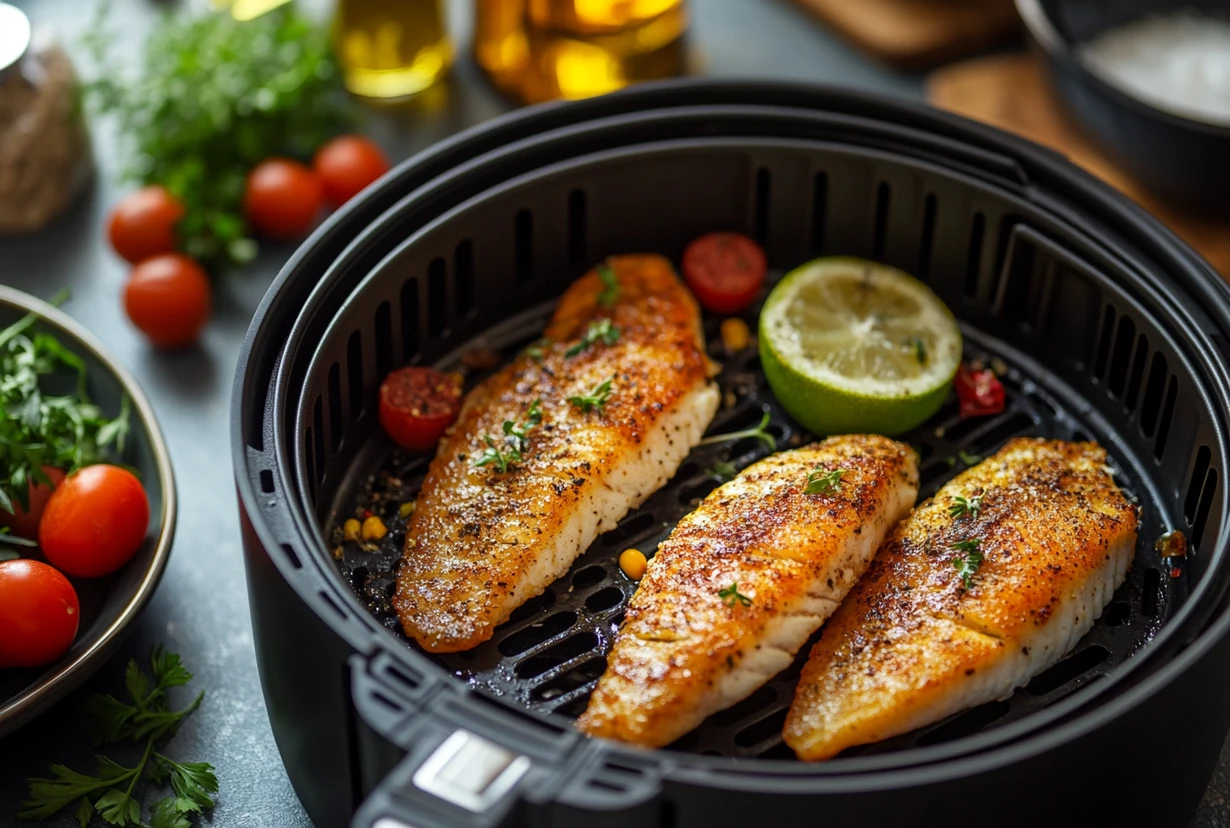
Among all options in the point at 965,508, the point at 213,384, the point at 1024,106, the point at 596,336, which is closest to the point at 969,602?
A: the point at 965,508

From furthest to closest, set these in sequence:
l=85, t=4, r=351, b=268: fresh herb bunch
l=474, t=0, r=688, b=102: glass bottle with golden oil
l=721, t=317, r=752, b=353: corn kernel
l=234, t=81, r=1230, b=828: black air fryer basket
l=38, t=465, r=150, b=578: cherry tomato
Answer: l=474, t=0, r=688, b=102: glass bottle with golden oil
l=85, t=4, r=351, b=268: fresh herb bunch
l=721, t=317, r=752, b=353: corn kernel
l=38, t=465, r=150, b=578: cherry tomato
l=234, t=81, r=1230, b=828: black air fryer basket

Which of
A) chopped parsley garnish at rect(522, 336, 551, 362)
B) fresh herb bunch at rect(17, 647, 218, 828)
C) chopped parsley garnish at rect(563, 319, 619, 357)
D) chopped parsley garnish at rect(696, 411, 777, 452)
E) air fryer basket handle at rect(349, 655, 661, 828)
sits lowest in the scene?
fresh herb bunch at rect(17, 647, 218, 828)

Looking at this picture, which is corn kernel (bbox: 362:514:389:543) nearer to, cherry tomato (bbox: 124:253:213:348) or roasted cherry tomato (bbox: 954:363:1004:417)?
cherry tomato (bbox: 124:253:213:348)

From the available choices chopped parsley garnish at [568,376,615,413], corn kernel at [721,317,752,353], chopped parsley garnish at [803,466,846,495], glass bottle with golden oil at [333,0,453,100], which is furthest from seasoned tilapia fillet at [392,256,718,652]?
glass bottle with golden oil at [333,0,453,100]

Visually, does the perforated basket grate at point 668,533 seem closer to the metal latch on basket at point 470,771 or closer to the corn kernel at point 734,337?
the corn kernel at point 734,337

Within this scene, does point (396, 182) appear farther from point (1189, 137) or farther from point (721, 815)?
point (1189, 137)

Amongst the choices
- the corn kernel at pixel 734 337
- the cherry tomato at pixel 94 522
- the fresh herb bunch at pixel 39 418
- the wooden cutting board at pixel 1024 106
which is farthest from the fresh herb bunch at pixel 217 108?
the wooden cutting board at pixel 1024 106

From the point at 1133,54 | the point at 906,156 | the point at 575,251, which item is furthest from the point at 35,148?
the point at 1133,54
